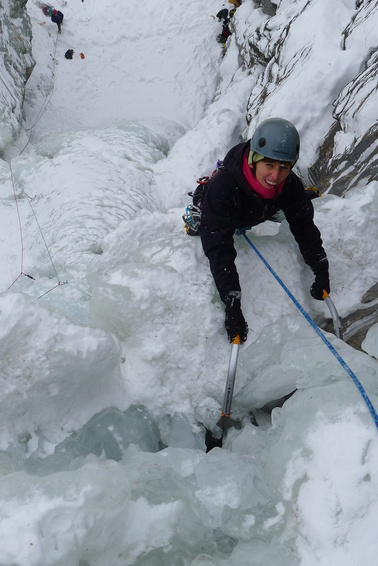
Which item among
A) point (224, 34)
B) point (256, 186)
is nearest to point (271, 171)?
point (256, 186)

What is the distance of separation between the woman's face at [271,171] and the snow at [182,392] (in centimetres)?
66

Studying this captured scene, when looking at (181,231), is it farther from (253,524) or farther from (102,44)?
(102,44)

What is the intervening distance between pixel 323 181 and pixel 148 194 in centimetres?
288

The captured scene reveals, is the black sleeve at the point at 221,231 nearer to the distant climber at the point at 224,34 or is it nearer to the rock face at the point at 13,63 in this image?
the rock face at the point at 13,63

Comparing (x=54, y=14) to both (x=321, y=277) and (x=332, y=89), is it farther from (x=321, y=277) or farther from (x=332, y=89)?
(x=321, y=277)

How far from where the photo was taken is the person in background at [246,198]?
2.67 m

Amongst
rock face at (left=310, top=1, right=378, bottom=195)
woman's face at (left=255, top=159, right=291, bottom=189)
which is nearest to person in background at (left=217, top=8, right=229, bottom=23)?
rock face at (left=310, top=1, right=378, bottom=195)

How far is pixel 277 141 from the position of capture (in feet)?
8.63

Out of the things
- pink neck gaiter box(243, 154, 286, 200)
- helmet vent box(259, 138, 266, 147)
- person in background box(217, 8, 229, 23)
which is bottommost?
pink neck gaiter box(243, 154, 286, 200)

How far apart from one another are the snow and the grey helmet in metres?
0.84

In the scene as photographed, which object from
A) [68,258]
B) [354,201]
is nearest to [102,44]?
[68,258]

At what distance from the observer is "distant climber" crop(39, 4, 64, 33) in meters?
10.4

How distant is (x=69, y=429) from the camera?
2715 mm

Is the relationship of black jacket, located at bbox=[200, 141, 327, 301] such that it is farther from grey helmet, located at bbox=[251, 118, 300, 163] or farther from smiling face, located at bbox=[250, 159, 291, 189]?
grey helmet, located at bbox=[251, 118, 300, 163]
